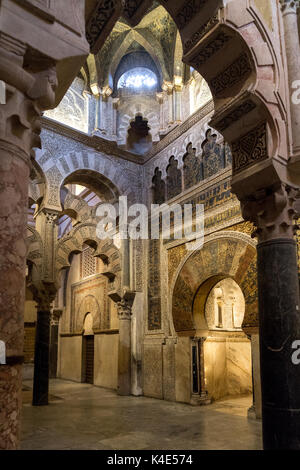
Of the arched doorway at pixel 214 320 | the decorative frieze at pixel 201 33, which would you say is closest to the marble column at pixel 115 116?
the arched doorway at pixel 214 320

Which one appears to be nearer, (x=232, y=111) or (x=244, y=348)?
(x=232, y=111)

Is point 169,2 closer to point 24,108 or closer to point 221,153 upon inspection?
point 24,108

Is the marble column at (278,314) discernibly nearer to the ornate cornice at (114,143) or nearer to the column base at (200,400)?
the column base at (200,400)

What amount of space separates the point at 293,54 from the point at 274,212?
1622mm

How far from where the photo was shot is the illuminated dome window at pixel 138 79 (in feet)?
35.3

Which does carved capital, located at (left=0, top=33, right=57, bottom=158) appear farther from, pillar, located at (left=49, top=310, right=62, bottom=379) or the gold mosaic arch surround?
pillar, located at (left=49, top=310, right=62, bottom=379)

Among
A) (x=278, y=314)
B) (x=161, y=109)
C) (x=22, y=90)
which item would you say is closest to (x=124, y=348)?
(x=161, y=109)

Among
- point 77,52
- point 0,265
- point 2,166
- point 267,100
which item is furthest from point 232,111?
point 0,265

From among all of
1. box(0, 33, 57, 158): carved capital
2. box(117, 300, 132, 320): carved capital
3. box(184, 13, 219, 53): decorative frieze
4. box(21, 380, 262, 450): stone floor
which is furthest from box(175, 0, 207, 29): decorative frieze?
box(117, 300, 132, 320): carved capital

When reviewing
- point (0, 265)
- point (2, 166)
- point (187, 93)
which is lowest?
point (0, 265)

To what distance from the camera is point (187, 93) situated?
383 inches
